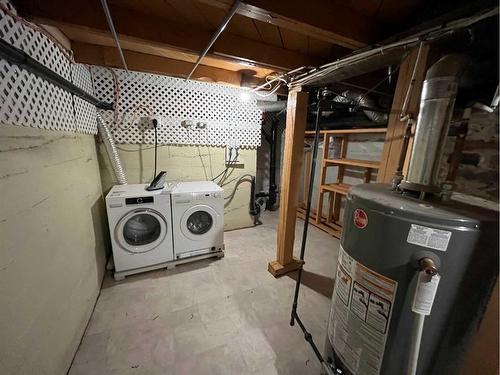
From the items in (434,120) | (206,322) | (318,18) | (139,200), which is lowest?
(206,322)

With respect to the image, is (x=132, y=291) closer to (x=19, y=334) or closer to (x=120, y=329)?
(x=120, y=329)

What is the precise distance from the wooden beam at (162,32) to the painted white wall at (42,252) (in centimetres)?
68

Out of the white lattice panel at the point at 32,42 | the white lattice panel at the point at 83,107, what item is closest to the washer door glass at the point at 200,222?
the white lattice panel at the point at 83,107

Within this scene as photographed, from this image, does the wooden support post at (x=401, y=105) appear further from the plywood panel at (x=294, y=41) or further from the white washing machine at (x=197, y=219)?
the white washing machine at (x=197, y=219)

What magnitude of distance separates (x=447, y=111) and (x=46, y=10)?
6.64ft

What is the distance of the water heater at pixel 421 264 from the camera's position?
0.65 meters

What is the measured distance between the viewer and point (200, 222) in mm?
2488

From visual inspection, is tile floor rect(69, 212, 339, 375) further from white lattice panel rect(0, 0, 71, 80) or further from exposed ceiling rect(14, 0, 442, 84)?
exposed ceiling rect(14, 0, 442, 84)

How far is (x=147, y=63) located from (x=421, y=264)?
2.52m

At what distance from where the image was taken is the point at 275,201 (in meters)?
4.25

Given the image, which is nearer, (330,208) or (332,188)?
(332,188)

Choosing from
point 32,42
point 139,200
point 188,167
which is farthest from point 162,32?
point 188,167

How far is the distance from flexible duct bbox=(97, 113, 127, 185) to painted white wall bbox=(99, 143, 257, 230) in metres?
0.10

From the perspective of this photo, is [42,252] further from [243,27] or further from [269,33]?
[269,33]
